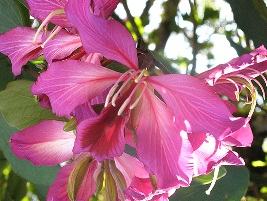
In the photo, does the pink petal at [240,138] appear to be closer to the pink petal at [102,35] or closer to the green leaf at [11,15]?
the pink petal at [102,35]

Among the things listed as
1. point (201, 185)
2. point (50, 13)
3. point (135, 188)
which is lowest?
point (201, 185)

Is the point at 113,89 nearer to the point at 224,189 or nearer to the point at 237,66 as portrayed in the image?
the point at 237,66

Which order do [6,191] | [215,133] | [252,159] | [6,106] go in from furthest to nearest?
[252,159] → [6,191] → [6,106] → [215,133]

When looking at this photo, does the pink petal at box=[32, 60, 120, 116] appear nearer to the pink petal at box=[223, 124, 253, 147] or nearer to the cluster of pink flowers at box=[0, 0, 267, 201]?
the cluster of pink flowers at box=[0, 0, 267, 201]

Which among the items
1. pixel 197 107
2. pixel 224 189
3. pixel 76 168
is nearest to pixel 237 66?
pixel 197 107

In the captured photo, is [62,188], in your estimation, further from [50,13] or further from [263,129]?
[263,129]

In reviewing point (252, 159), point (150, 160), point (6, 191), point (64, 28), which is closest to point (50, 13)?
point (64, 28)

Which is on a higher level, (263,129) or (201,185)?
(201,185)
